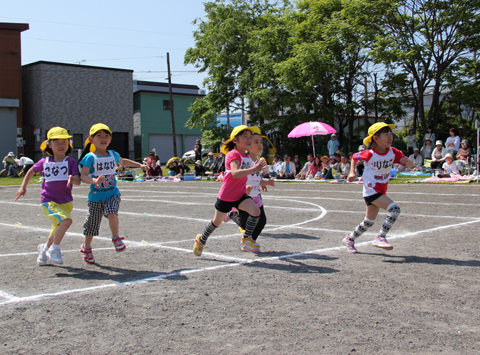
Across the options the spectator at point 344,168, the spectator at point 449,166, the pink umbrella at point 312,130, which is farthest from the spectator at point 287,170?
the spectator at point 449,166

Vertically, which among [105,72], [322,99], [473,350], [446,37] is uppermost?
[105,72]

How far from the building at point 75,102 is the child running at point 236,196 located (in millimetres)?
44051

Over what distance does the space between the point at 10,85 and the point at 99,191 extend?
45022mm

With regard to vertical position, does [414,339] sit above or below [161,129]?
below

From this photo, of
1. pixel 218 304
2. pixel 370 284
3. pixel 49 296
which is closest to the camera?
pixel 218 304

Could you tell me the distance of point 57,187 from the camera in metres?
6.08

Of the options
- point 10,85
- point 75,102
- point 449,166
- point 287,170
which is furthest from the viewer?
point 75,102

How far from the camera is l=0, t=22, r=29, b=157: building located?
44594mm

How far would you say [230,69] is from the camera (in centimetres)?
3794

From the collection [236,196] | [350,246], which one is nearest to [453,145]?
[350,246]

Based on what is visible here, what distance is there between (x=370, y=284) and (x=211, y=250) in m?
2.57

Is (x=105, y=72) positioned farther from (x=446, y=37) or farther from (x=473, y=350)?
(x=473, y=350)

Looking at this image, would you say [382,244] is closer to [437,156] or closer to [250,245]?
[250,245]

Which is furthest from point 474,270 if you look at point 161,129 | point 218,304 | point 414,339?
point 161,129
